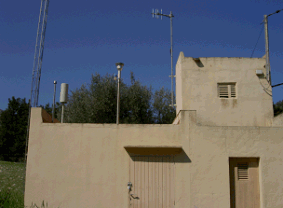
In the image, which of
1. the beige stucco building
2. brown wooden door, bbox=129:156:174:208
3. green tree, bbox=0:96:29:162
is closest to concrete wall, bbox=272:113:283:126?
the beige stucco building

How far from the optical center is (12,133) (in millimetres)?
30344

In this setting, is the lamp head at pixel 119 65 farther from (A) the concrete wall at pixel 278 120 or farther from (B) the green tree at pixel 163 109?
(B) the green tree at pixel 163 109

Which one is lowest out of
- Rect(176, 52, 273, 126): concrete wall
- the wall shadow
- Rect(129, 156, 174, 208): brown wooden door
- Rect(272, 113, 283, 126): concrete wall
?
Rect(129, 156, 174, 208): brown wooden door

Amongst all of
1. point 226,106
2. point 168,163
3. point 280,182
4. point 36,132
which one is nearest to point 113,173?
point 168,163

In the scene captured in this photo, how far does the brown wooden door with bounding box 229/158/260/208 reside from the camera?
866cm

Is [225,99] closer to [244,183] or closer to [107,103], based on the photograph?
[244,183]

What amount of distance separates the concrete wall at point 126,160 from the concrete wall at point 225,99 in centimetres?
315

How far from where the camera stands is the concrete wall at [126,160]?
8625 millimetres

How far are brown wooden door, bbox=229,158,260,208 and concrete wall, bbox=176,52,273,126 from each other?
128 inches

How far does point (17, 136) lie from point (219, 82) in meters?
24.8

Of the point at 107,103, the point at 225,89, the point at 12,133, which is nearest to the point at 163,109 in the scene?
the point at 107,103

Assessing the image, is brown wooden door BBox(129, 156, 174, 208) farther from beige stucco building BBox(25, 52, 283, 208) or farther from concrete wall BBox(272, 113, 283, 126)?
concrete wall BBox(272, 113, 283, 126)

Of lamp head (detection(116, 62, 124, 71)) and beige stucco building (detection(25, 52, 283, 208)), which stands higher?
lamp head (detection(116, 62, 124, 71))

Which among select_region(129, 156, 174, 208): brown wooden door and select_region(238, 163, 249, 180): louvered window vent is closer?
select_region(129, 156, 174, 208): brown wooden door
